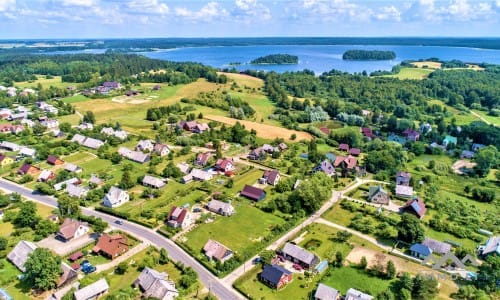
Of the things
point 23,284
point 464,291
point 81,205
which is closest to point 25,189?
point 81,205

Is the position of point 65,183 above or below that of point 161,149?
below

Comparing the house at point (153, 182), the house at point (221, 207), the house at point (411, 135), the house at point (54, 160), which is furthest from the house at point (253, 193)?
the house at point (411, 135)

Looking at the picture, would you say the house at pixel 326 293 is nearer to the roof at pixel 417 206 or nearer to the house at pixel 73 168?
the roof at pixel 417 206

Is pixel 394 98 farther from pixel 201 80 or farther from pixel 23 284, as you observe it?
pixel 23 284

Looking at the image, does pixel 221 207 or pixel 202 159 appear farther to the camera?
pixel 202 159

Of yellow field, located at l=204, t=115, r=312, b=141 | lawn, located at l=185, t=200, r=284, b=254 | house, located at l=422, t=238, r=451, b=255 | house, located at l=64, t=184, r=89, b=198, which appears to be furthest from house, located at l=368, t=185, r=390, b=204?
house, located at l=64, t=184, r=89, b=198

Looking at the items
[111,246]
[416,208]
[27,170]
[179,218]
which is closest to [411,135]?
[416,208]

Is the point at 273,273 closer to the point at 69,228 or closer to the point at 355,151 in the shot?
the point at 69,228
